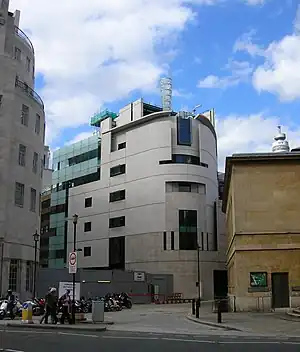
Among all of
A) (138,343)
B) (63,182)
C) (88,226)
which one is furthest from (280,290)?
(63,182)

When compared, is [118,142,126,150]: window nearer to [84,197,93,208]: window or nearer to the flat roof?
[84,197,93,208]: window

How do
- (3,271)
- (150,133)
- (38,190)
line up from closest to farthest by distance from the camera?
(3,271) < (38,190) < (150,133)

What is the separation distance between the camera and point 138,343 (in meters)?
16.1

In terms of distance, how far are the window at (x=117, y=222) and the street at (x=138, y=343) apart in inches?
2316

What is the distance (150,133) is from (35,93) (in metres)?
29.6

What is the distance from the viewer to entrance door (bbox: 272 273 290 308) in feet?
110

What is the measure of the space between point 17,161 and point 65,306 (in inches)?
904

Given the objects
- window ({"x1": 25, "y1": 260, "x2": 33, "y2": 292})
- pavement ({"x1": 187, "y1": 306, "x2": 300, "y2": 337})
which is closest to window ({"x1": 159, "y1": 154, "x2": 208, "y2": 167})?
window ({"x1": 25, "y1": 260, "x2": 33, "y2": 292})

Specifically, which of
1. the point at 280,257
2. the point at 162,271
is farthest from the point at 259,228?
the point at 162,271

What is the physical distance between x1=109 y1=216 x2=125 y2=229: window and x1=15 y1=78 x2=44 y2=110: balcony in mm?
31283

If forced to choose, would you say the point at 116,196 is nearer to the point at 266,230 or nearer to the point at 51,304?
the point at 266,230

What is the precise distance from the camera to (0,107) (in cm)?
4422

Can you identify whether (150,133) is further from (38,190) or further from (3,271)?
(3,271)

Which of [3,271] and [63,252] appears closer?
[3,271]
